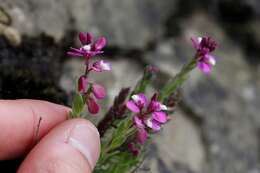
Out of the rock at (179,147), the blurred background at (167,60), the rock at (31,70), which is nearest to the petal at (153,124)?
the blurred background at (167,60)

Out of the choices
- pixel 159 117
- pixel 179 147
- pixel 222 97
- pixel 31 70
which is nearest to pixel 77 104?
pixel 159 117

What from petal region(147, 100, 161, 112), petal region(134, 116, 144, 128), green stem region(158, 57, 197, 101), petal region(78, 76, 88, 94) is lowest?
green stem region(158, 57, 197, 101)

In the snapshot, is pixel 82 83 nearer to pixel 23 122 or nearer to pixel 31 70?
pixel 23 122

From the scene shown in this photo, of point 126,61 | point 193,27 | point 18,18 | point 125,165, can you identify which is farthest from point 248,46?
point 125,165

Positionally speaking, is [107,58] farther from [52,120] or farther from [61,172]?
[61,172]

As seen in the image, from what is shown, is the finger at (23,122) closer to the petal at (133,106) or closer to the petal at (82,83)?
the petal at (82,83)

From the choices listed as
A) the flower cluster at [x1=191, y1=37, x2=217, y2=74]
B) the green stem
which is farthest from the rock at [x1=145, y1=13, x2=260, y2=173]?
the flower cluster at [x1=191, y1=37, x2=217, y2=74]

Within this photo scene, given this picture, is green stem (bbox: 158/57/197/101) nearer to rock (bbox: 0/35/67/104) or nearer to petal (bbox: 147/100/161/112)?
petal (bbox: 147/100/161/112)
